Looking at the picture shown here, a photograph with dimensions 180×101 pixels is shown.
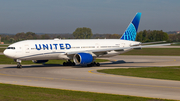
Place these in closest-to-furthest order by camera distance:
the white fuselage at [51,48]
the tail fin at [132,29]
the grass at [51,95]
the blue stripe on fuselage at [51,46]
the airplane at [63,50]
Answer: the grass at [51,95] → the white fuselage at [51,48] → the airplane at [63,50] → the blue stripe on fuselage at [51,46] → the tail fin at [132,29]

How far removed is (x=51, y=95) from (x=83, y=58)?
69.5 feet

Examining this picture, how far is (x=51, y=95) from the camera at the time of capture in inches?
765

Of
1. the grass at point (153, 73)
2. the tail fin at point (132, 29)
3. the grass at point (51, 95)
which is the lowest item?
the grass at point (153, 73)

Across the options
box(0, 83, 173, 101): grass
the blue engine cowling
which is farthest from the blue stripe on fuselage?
box(0, 83, 173, 101): grass

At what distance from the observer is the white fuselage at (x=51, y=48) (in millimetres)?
39625

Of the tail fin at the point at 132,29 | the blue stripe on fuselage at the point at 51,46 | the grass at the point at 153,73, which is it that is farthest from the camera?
the tail fin at the point at 132,29

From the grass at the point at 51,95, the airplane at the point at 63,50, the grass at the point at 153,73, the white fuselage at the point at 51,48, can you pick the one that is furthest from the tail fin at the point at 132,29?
the grass at the point at 51,95

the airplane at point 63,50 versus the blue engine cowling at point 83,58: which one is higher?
the airplane at point 63,50

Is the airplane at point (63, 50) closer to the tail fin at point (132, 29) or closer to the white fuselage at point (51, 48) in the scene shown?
the white fuselage at point (51, 48)

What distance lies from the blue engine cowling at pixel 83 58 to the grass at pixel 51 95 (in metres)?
18.5

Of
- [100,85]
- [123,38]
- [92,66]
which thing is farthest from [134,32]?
[100,85]

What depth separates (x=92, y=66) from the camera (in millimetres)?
44094

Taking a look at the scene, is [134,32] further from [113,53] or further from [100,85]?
[100,85]

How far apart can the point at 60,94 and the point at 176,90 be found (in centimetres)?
938
